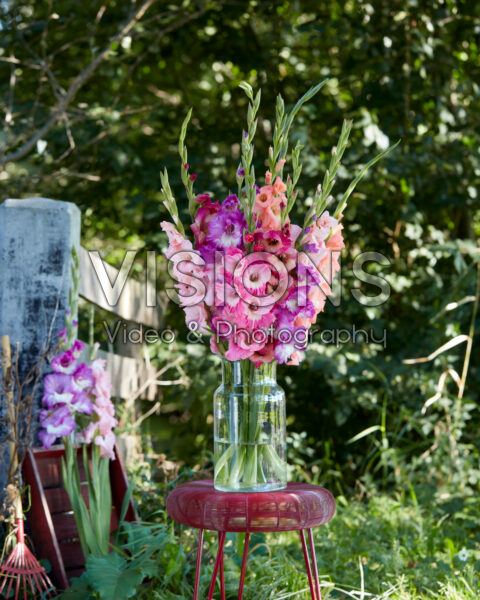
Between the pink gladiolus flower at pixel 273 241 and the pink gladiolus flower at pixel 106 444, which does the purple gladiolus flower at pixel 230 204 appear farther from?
the pink gladiolus flower at pixel 106 444

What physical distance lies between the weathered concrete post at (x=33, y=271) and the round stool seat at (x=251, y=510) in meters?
0.92

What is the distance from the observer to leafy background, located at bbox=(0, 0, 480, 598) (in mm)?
3424

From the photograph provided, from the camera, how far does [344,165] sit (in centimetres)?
348

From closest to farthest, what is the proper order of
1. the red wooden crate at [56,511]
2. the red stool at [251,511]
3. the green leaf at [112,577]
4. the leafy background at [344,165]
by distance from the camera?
1. the red stool at [251,511]
2. the green leaf at [112,577]
3. the red wooden crate at [56,511]
4. the leafy background at [344,165]

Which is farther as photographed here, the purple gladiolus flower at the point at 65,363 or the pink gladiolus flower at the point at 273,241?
the purple gladiolus flower at the point at 65,363

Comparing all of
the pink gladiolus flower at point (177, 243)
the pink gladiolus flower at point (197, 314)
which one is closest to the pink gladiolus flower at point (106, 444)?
the pink gladiolus flower at point (197, 314)

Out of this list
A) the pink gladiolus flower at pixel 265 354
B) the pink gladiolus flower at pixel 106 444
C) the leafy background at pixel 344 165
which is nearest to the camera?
the pink gladiolus flower at pixel 265 354

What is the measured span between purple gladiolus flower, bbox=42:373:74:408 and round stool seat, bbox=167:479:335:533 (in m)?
0.65

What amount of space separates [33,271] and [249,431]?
3.53ft

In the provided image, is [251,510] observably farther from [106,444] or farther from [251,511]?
[106,444]

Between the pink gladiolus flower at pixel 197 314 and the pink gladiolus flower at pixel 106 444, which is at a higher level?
the pink gladiolus flower at pixel 197 314

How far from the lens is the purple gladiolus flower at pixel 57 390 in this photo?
2.08 meters

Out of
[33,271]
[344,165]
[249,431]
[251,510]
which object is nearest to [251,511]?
[251,510]

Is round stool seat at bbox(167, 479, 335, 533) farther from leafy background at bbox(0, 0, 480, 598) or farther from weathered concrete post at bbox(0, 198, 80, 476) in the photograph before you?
leafy background at bbox(0, 0, 480, 598)
